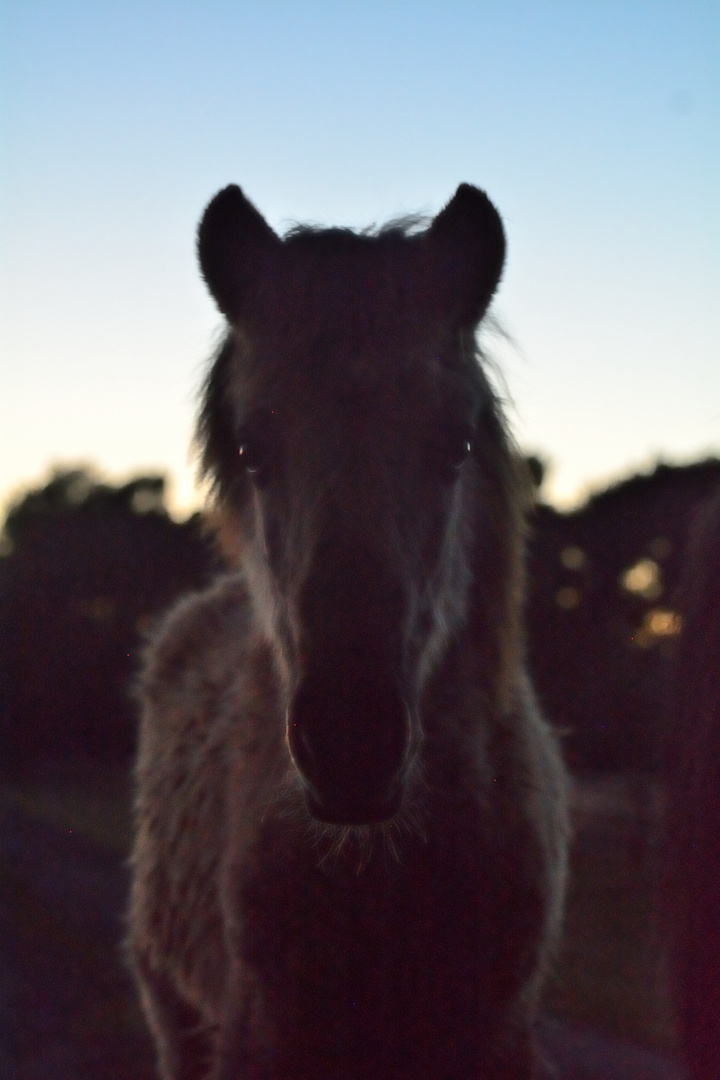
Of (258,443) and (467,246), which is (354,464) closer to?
(258,443)

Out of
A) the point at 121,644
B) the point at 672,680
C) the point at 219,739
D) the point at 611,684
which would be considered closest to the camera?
the point at 672,680

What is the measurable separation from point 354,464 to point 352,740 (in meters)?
0.59

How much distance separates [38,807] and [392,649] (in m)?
14.2

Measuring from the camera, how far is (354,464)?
1.81 m

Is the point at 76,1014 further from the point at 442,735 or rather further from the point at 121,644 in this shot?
the point at 121,644

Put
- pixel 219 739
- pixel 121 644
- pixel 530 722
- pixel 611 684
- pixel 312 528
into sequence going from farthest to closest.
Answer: pixel 121 644 < pixel 611 684 < pixel 219 739 < pixel 530 722 < pixel 312 528

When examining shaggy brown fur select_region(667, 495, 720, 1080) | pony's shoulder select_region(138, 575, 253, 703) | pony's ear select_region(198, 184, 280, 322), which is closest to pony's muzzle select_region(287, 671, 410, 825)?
shaggy brown fur select_region(667, 495, 720, 1080)

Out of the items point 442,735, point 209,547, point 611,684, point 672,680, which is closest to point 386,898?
point 442,735

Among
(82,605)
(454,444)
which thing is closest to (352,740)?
(454,444)

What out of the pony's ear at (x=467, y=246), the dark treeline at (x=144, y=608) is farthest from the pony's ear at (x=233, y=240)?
the dark treeline at (x=144, y=608)

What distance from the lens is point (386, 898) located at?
→ 6.80 ft

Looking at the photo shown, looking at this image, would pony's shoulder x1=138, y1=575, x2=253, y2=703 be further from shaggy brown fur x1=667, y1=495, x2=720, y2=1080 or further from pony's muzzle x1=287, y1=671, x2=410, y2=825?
shaggy brown fur x1=667, y1=495, x2=720, y2=1080

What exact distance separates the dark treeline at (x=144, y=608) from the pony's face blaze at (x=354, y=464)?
10.3 m

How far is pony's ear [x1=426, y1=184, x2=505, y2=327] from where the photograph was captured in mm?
2207
